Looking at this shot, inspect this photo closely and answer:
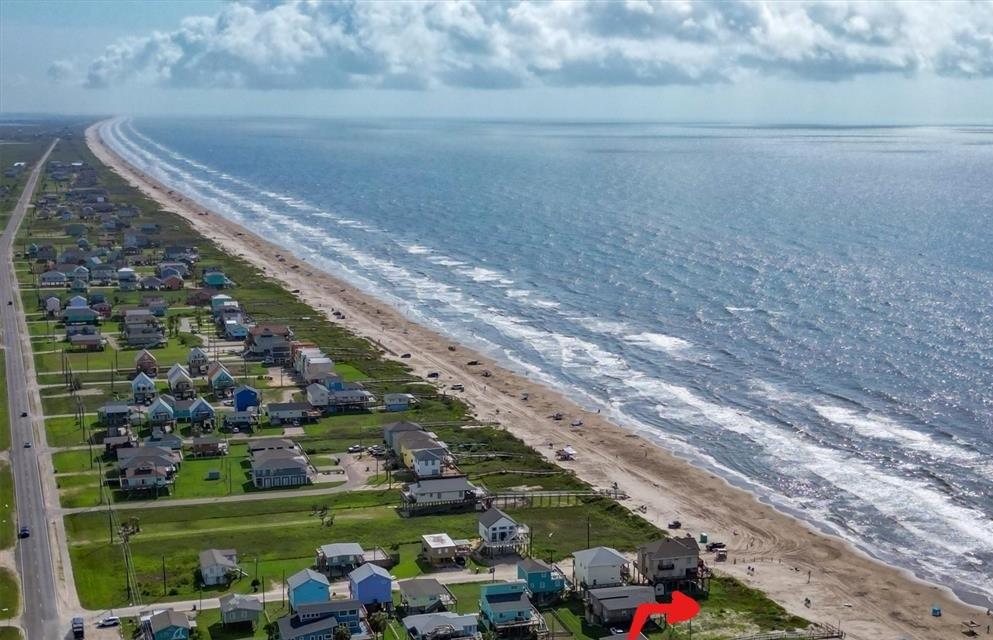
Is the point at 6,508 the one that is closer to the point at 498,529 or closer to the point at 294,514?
the point at 294,514

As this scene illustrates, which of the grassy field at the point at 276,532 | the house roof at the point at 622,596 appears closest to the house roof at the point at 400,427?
the grassy field at the point at 276,532

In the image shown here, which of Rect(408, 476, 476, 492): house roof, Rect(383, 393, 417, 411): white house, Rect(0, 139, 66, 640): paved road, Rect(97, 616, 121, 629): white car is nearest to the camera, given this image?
Rect(97, 616, 121, 629): white car

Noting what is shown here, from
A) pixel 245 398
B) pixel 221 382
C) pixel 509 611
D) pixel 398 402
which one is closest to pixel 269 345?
pixel 221 382

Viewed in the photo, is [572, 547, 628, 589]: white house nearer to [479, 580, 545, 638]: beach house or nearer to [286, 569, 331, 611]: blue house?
[479, 580, 545, 638]: beach house

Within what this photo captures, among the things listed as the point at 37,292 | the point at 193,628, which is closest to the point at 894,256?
the point at 37,292

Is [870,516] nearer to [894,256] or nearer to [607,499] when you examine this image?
[607,499]

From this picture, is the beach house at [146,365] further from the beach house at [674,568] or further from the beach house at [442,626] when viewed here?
the beach house at [674,568]

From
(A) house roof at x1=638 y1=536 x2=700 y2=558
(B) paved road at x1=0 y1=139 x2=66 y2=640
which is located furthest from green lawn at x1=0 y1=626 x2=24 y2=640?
(A) house roof at x1=638 y1=536 x2=700 y2=558
